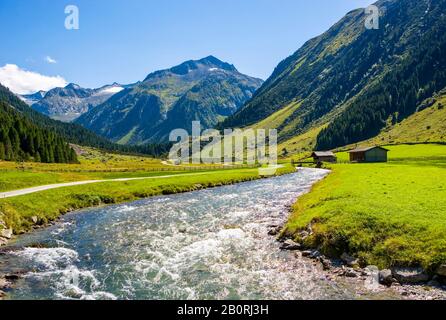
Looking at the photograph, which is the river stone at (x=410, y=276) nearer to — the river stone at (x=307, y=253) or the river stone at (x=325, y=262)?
the river stone at (x=325, y=262)

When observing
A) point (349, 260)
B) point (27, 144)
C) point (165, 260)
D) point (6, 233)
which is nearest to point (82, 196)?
point (6, 233)

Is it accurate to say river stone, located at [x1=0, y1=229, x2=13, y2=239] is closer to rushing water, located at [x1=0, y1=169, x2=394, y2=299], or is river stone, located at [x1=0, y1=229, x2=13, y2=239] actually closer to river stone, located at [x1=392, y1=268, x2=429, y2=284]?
rushing water, located at [x1=0, y1=169, x2=394, y2=299]

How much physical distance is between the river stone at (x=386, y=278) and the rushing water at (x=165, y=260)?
7.88 feet

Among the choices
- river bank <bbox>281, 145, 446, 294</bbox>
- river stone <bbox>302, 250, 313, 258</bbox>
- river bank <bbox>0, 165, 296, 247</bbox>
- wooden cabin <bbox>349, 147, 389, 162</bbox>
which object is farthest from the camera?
wooden cabin <bbox>349, 147, 389, 162</bbox>

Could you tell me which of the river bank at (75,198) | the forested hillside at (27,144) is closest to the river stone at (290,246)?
the river bank at (75,198)

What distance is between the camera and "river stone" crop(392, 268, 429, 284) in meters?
21.8

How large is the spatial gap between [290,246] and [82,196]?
1597 inches

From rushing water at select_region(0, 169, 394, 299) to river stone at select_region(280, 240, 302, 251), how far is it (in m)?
0.74

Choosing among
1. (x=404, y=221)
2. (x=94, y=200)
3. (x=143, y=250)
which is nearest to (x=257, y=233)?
(x=143, y=250)

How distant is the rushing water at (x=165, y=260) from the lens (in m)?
22.8

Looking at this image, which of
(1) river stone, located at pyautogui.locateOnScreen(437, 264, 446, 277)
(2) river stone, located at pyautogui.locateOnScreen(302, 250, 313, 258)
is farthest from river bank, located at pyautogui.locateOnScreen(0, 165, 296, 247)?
(1) river stone, located at pyautogui.locateOnScreen(437, 264, 446, 277)

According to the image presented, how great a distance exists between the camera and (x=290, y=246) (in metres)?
30.2

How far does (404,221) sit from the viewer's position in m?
27.6
